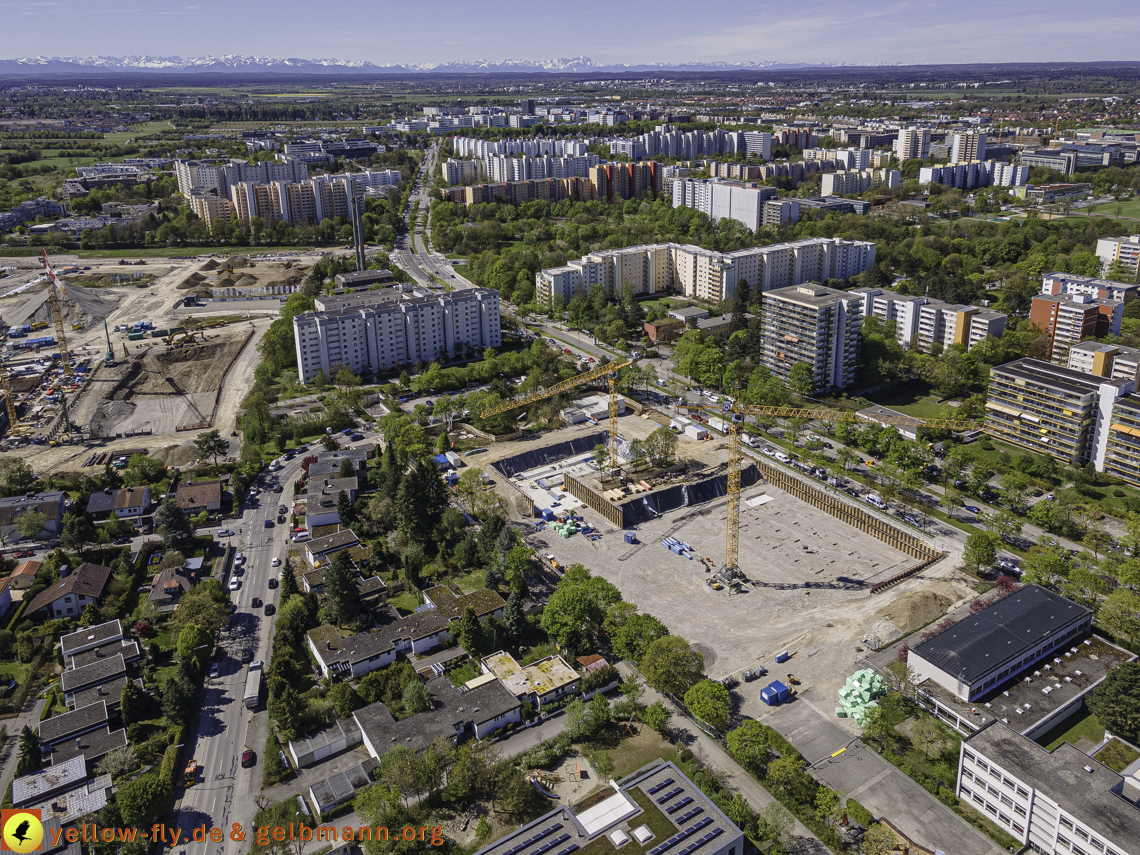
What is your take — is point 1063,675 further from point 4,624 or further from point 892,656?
point 4,624

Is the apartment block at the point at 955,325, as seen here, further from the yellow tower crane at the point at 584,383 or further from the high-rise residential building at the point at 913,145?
the high-rise residential building at the point at 913,145

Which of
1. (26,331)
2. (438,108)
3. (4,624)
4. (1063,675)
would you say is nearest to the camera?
(1063,675)

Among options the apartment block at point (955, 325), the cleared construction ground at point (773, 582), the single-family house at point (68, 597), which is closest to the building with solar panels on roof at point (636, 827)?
the cleared construction ground at point (773, 582)

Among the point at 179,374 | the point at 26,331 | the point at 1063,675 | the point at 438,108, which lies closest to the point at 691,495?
the point at 1063,675

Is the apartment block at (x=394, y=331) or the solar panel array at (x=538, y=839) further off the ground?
the apartment block at (x=394, y=331)

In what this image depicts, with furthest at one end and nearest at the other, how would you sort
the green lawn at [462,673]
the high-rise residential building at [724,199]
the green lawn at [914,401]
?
the high-rise residential building at [724,199] < the green lawn at [914,401] < the green lawn at [462,673]

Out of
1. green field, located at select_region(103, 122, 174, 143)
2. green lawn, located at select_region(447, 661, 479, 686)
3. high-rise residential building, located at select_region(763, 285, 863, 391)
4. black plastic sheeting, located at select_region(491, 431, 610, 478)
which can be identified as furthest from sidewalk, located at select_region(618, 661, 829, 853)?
green field, located at select_region(103, 122, 174, 143)
